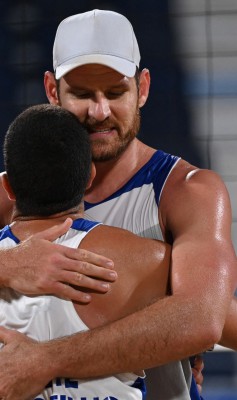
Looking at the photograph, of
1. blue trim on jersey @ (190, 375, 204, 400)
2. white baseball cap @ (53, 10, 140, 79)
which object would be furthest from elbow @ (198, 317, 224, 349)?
white baseball cap @ (53, 10, 140, 79)

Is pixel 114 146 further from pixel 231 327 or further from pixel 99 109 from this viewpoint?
pixel 231 327

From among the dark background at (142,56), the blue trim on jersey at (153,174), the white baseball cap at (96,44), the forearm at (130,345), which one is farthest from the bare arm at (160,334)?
the dark background at (142,56)

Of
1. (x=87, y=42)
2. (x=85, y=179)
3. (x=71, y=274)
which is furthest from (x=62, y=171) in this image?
(x=87, y=42)

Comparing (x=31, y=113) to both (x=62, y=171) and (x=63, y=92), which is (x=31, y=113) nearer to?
(x=62, y=171)

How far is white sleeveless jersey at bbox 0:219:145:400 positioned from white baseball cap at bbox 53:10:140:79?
2.45 feet

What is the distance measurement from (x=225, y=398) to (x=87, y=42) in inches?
87.1

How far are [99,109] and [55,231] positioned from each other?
0.66 meters

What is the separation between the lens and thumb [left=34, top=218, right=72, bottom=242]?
184 cm

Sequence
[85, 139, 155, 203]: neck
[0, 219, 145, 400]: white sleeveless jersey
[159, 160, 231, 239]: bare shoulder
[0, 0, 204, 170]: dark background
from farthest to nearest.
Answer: [0, 0, 204, 170]: dark background < [85, 139, 155, 203]: neck < [159, 160, 231, 239]: bare shoulder < [0, 219, 145, 400]: white sleeveless jersey

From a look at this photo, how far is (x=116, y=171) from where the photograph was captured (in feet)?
8.58

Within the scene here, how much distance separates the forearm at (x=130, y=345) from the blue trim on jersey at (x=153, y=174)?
1.99 ft

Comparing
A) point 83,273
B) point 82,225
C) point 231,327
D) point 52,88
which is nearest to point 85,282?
point 83,273

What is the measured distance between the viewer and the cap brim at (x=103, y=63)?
2453 millimetres

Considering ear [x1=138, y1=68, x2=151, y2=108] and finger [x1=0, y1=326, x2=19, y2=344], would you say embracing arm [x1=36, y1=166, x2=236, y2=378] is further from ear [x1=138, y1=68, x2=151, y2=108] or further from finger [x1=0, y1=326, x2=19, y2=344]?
ear [x1=138, y1=68, x2=151, y2=108]
